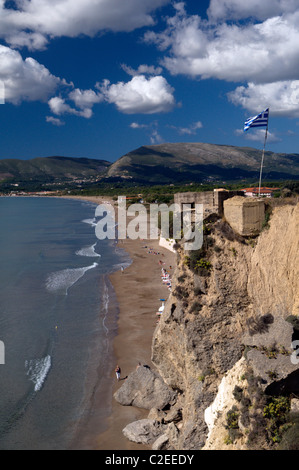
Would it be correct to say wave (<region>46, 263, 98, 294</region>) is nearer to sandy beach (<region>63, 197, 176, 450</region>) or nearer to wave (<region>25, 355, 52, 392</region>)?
sandy beach (<region>63, 197, 176, 450</region>)

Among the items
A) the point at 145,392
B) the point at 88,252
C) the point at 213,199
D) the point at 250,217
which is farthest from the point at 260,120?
the point at 88,252

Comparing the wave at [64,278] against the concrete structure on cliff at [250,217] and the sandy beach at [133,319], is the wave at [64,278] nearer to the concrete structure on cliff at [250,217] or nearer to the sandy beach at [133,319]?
the sandy beach at [133,319]

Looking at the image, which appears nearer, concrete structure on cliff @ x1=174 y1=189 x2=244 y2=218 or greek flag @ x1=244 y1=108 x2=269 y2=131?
concrete structure on cliff @ x1=174 y1=189 x2=244 y2=218

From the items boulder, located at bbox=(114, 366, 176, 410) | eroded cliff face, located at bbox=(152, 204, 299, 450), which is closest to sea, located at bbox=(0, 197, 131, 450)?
boulder, located at bbox=(114, 366, 176, 410)

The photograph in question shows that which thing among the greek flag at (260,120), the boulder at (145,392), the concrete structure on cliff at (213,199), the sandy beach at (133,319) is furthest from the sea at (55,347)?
the greek flag at (260,120)
